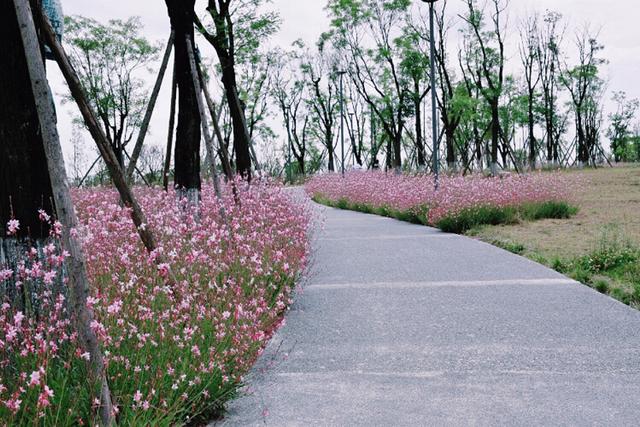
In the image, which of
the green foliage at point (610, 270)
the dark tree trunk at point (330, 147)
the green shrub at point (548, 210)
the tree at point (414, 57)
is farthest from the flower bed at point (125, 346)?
the dark tree trunk at point (330, 147)

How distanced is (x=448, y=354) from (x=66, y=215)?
10.8 feet

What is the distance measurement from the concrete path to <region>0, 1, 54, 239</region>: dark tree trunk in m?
1.83

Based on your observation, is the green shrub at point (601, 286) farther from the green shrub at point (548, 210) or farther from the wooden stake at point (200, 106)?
the green shrub at point (548, 210)

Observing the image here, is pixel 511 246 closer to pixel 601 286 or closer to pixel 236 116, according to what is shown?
pixel 601 286

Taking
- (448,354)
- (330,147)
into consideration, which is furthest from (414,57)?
(448,354)

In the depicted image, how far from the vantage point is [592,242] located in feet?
37.7

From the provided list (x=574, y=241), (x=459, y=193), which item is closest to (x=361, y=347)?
(x=574, y=241)

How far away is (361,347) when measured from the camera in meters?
5.59

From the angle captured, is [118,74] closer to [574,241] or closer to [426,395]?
[574,241]

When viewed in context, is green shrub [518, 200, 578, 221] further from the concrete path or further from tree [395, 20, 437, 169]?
tree [395, 20, 437, 169]

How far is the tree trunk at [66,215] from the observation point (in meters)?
3.07

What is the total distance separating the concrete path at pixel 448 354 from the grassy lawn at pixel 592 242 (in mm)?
413

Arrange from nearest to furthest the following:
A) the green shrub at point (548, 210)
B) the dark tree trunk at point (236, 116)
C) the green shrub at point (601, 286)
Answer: the green shrub at point (601, 286), the green shrub at point (548, 210), the dark tree trunk at point (236, 116)

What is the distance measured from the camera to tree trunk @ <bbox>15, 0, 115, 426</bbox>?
307cm
